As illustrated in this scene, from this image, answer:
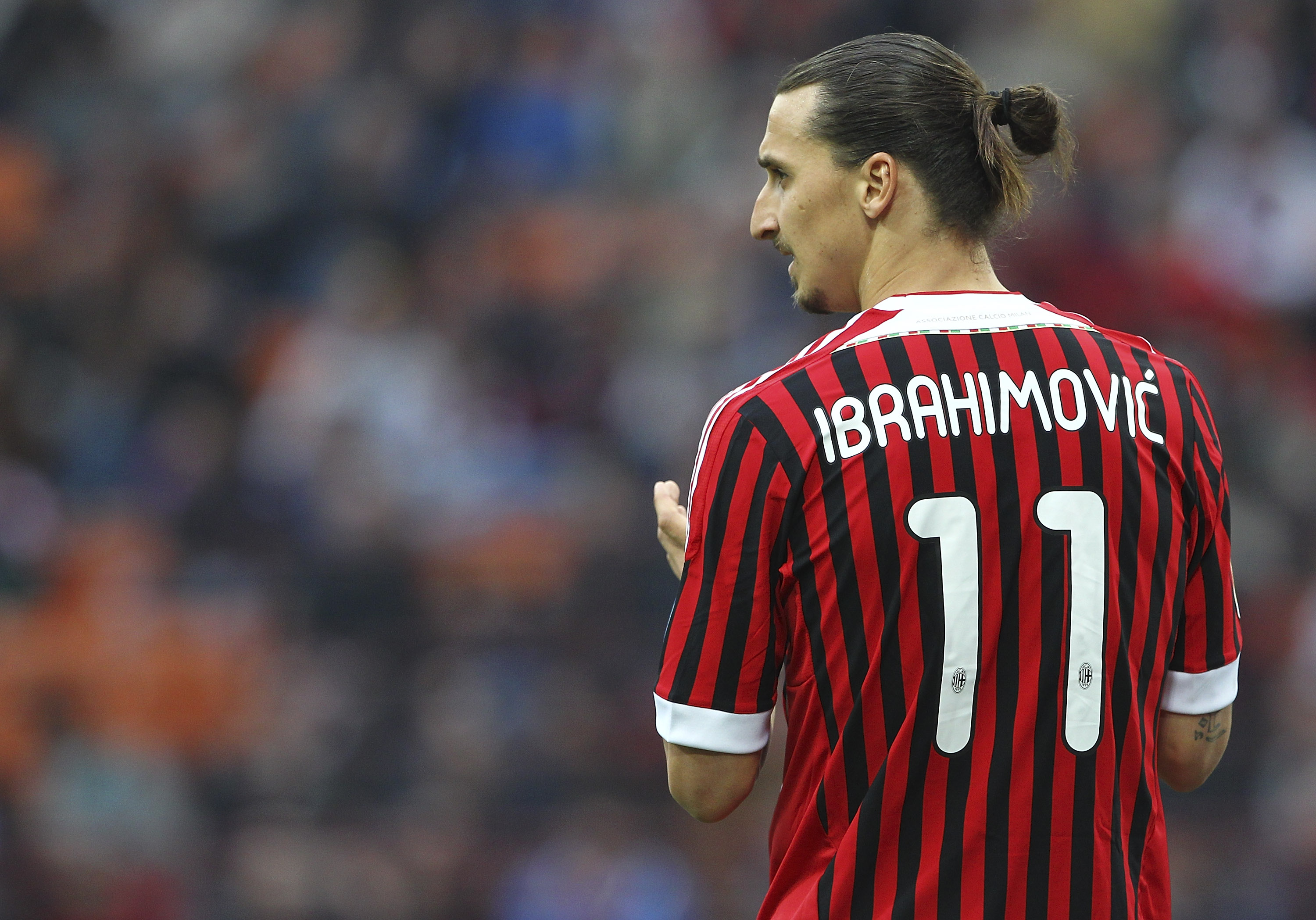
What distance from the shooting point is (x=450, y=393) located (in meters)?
6.65

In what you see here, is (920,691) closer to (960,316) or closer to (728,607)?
(728,607)

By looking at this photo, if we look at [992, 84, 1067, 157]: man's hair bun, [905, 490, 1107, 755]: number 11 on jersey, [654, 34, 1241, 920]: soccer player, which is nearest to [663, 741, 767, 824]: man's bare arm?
[654, 34, 1241, 920]: soccer player

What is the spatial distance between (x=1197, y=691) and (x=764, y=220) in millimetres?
758

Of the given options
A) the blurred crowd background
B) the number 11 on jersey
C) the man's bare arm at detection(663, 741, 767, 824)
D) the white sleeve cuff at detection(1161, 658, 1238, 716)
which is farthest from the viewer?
the blurred crowd background

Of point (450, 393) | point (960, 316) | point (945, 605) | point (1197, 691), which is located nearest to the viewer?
point (945, 605)

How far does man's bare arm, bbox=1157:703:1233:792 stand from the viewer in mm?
1836

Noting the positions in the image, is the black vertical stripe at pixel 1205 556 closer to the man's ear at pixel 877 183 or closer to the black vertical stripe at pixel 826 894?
the man's ear at pixel 877 183

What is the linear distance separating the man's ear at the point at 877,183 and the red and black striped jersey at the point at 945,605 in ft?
0.46

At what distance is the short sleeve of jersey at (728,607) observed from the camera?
1632 millimetres

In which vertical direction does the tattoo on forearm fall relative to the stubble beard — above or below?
below

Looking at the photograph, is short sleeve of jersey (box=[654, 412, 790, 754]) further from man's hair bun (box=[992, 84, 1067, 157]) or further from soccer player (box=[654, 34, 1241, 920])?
man's hair bun (box=[992, 84, 1067, 157])

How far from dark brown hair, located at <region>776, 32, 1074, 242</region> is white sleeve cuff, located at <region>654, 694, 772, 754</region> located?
610 millimetres

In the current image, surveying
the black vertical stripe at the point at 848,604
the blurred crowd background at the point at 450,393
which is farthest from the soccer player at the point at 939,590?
the blurred crowd background at the point at 450,393

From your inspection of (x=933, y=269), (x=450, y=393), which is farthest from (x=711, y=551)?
(x=450, y=393)
